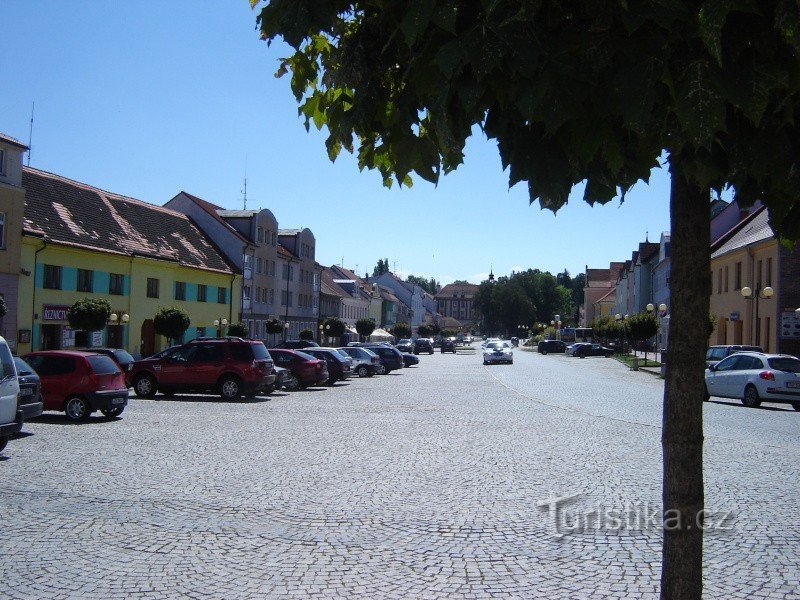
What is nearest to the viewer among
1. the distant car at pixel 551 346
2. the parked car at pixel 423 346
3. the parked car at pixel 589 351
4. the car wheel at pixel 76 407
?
the car wheel at pixel 76 407

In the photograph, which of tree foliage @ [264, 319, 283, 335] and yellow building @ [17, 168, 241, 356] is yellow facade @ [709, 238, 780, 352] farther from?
yellow building @ [17, 168, 241, 356]

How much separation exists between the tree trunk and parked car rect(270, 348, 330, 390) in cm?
2722

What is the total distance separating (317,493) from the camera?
29.6 ft

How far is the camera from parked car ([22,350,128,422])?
17.1 m

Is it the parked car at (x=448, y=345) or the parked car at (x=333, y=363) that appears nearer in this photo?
the parked car at (x=333, y=363)

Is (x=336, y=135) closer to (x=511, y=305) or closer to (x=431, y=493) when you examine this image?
(x=431, y=493)

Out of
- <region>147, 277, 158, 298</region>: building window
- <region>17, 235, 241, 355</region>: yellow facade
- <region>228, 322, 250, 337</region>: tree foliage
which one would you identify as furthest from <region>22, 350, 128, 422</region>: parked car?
<region>228, 322, 250, 337</region>: tree foliage

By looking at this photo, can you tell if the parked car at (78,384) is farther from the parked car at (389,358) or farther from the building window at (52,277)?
the parked car at (389,358)

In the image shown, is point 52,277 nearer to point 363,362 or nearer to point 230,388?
point 363,362

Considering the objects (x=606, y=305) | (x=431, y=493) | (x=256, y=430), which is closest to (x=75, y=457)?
(x=256, y=430)

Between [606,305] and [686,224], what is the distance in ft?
438

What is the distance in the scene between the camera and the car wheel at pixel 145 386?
24.6 metres

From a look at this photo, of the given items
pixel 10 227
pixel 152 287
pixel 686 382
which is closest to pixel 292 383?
pixel 10 227

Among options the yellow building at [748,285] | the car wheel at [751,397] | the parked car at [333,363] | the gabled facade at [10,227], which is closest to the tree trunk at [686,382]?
the car wheel at [751,397]
